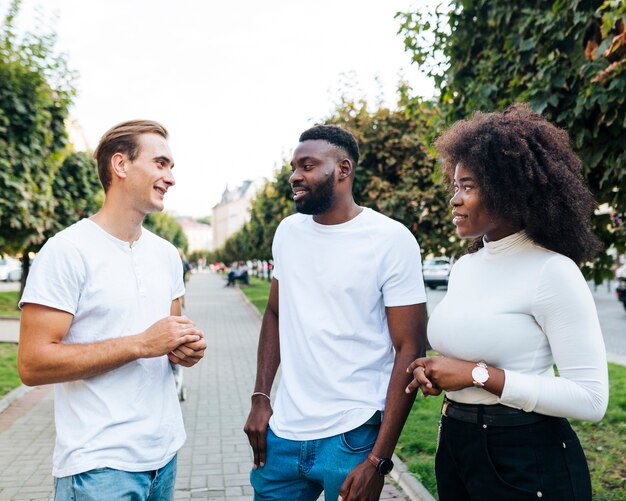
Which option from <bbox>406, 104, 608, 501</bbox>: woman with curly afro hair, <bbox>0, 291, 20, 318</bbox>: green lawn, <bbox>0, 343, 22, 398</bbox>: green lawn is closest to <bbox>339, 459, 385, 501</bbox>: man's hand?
<bbox>406, 104, 608, 501</bbox>: woman with curly afro hair

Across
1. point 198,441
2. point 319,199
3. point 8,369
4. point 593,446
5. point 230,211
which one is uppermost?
point 319,199

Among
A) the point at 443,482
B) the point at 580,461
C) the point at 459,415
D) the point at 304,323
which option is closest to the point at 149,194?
the point at 304,323

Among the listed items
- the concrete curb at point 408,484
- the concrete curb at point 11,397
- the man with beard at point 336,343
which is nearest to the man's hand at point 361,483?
the man with beard at point 336,343

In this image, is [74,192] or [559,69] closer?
[559,69]

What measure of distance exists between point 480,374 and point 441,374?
4.8 inches

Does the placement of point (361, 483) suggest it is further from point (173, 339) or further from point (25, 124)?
point (25, 124)

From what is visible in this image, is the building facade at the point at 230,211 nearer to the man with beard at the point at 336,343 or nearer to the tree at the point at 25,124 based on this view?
the tree at the point at 25,124

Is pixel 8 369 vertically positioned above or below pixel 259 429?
below

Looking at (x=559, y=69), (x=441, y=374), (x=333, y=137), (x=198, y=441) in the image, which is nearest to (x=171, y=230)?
A: (x=198, y=441)

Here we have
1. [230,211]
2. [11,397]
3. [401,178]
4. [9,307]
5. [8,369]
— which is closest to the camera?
[11,397]

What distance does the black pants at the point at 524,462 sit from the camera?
1934mm

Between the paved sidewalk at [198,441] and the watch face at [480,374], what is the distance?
2993 millimetres

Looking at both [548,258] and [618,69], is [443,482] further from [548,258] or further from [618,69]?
[618,69]

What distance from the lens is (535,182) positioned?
203 cm
